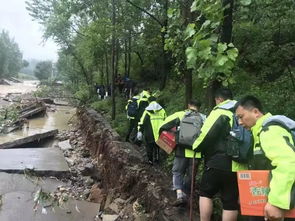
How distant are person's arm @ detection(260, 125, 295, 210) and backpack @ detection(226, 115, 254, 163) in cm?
95

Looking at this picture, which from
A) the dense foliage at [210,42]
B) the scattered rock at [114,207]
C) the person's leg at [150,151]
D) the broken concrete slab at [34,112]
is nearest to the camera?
the dense foliage at [210,42]

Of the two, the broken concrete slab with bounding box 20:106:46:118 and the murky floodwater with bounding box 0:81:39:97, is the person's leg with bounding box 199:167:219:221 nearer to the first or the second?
the broken concrete slab with bounding box 20:106:46:118

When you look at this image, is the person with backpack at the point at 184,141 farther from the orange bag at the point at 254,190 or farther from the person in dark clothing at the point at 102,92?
the person in dark clothing at the point at 102,92

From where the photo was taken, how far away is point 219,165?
13.6ft

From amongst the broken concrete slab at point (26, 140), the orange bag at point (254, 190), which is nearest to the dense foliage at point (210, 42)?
the orange bag at point (254, 190)

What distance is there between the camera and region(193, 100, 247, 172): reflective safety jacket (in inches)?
163

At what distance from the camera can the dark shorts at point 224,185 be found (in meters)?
4.13

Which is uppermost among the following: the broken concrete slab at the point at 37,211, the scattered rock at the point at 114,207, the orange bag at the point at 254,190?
the orange bag at the point at 254,190

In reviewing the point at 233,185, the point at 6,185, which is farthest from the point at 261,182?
the point at 6,185

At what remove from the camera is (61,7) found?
20016 mm

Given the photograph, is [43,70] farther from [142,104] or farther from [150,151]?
[150,151]

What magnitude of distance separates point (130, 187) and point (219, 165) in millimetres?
3852

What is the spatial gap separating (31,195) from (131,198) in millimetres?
2603

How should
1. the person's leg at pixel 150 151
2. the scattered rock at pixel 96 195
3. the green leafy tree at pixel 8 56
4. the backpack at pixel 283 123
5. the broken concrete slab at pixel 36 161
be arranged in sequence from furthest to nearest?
1. the green leafy tree at pixel 8 56
2. the broken concrete slab at pixel 36 161
3. the person's leg at pixel 150 151
4. the scattered rock at pixel 96 195
5. the backpack at pixel 283 123
